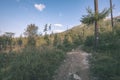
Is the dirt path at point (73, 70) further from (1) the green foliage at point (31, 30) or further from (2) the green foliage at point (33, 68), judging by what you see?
(1) the green foliage at point (31, 30)

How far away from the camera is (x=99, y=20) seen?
15633 millimetres

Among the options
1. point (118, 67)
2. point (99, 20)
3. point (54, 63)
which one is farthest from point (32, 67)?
point (99, 20)

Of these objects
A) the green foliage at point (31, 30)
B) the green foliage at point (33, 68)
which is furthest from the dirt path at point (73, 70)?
the green foliage at point (31, 30)

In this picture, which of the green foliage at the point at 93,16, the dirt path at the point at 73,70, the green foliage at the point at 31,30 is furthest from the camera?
the green foliage at the point at 31,30

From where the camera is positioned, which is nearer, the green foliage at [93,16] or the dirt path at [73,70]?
the dirt path at [73,70]

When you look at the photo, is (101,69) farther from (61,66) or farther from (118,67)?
(61,66)

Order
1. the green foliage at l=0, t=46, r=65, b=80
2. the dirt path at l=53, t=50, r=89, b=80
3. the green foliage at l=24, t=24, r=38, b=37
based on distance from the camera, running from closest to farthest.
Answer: the green foliage at l=0, t=46, r=65, b=80 → the dirt path at l=53, t=50, r=89, b=80 → the green foliage at l=24, t=24, r=38, b=37

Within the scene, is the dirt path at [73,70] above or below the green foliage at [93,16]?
below

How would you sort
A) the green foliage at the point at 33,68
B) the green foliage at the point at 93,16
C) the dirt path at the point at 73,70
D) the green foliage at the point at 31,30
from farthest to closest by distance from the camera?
the green foliage at the point at 31,30, the green foliage at the point at 93,16, the dirt path at the point at 73,70, the green foliage at the point at 33,68

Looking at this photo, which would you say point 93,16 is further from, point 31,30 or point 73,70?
point 31,30

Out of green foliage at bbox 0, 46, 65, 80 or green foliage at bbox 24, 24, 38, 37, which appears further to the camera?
green foliage at bbox 24, 24, 38, 37

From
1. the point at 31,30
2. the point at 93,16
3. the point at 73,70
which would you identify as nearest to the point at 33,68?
the point at 73,70

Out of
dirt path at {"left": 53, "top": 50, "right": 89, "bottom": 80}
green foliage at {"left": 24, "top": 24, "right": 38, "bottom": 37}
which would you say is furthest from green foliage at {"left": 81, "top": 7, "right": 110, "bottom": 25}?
green foliage at {"left": 24, "top": 24, "right": 38, "bottom": 37}

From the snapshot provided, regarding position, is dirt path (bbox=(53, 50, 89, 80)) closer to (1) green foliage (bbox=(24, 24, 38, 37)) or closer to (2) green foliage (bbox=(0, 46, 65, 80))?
(2) green foliage (bbox=(0, 46, 65, 80))
